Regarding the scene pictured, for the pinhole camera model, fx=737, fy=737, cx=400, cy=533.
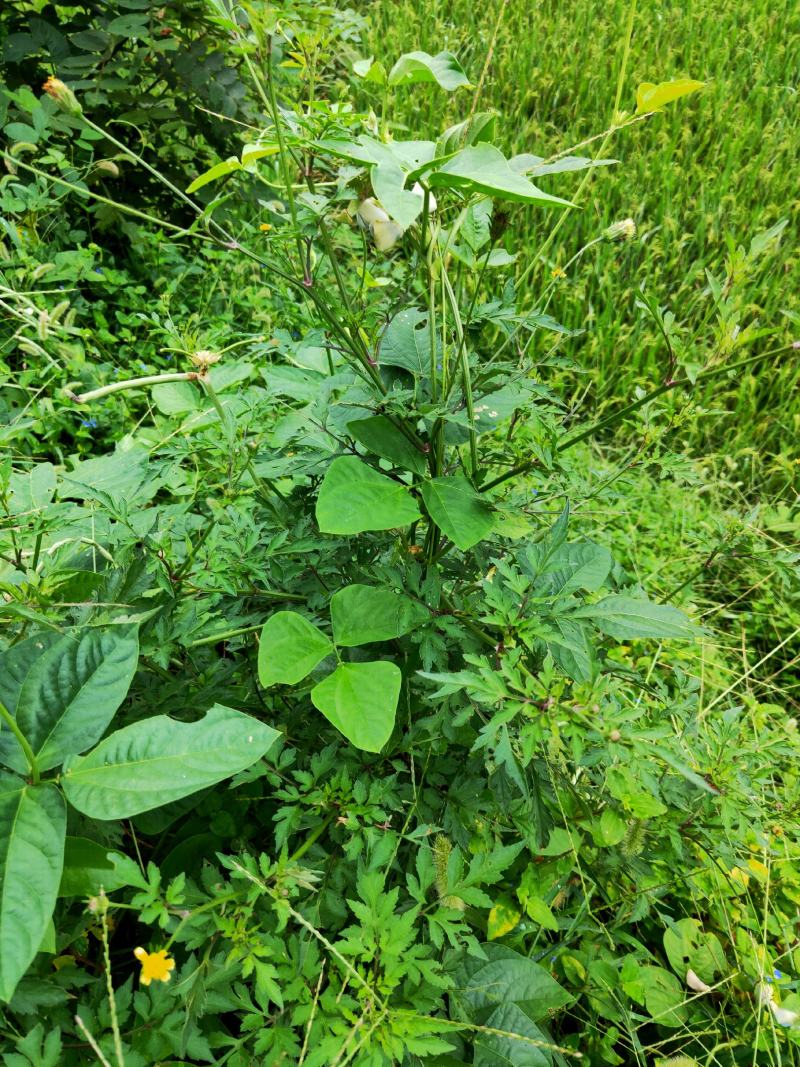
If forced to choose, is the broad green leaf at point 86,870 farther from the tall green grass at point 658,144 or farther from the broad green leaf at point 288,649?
the tall green grass at point 658,144

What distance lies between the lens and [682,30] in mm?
3656

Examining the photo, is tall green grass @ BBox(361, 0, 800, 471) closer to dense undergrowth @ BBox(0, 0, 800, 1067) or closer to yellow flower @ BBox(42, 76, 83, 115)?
dense undergrowth @ BBox(0, 0, 800, 1067)

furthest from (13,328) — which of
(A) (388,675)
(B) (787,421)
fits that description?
(B) (787,421)

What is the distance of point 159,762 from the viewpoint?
0.66 m

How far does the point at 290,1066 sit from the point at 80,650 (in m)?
0.45

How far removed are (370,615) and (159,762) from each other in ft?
0.88

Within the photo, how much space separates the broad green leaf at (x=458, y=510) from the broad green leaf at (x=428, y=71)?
407 millimetres

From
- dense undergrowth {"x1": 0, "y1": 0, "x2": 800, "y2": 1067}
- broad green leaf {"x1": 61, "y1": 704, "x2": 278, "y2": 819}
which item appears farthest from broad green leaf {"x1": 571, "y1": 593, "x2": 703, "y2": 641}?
broad green leaf {"x1": 61, "y1": 704, "x2": 278, "y2": 819}

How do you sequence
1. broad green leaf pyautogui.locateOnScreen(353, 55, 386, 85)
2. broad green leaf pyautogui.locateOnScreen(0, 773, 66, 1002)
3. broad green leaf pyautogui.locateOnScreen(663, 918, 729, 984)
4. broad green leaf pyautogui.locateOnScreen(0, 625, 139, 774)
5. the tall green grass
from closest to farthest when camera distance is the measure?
1. broad green leaf pyautogui.locateOnScreen(0, 773, 66, 1002)
2. broad green leaf pyautogui.locateOnScreen(0, 625, 139, 774)
3. broad green leaf pyautogui.locateOnScreen(353, 55, 386, 85)
4. broad green leaf pyautogui.locateOnScreen(663, 918, 729, 984)
5. the tall green grass

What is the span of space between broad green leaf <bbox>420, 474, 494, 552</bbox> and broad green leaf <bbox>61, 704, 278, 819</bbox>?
277 mm

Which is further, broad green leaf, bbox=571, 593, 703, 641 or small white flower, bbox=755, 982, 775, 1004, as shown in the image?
small white flower, bbox=755, 982, 775, 1004

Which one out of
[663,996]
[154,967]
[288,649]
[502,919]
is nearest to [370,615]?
[288,649]

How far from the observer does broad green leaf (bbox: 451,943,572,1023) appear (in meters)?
0.90

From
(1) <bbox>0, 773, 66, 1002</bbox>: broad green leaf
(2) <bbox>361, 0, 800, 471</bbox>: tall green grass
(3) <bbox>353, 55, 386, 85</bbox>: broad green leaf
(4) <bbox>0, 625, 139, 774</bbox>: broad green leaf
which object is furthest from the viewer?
(2) <bbox>361, 0, 800, 471</bbox>: tall green grass
